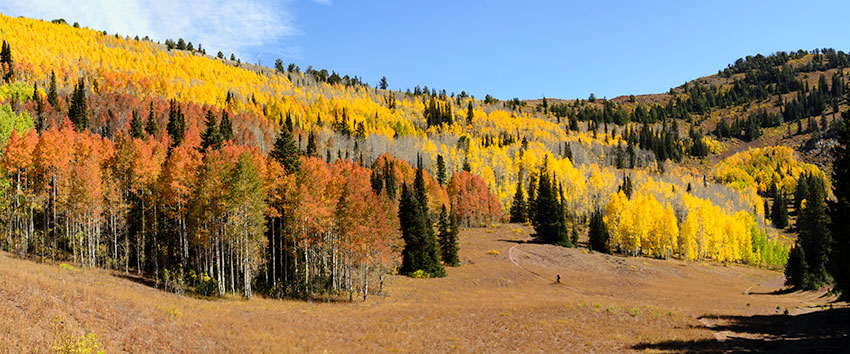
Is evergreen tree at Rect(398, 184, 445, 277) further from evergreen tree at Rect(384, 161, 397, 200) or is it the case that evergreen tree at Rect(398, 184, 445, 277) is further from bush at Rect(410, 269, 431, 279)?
evergreen tree at Rect(384, 161, 397, 200)

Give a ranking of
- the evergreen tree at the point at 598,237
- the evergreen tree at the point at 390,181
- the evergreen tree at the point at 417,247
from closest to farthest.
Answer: the evergreen tree at the point at 417,247 < the evergreen tree at the point at 598,237 < the evergreen tree at the point at 390,181

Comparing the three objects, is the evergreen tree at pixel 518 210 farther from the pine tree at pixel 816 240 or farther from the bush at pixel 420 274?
the bush at pixel 420 274

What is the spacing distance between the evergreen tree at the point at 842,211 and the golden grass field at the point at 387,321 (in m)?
2.54

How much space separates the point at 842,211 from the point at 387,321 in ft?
99.0

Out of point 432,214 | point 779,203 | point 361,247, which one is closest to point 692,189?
point 779,203

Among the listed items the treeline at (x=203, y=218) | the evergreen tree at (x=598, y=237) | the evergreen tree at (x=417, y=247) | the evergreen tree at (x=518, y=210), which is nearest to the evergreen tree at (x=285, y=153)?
the treeline at (x=203, y=218)

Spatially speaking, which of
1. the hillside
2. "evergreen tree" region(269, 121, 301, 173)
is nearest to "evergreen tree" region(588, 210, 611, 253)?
the hillside

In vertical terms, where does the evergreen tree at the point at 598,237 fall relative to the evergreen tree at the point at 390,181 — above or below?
below

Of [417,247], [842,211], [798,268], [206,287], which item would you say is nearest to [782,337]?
[842,211]

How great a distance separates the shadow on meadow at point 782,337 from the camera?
2136 cm

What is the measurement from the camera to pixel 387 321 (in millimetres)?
33281

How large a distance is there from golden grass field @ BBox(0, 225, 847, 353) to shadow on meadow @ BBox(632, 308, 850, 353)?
0.27 feet

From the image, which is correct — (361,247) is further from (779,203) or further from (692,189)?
(779,203)

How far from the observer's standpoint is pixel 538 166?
593 ft
